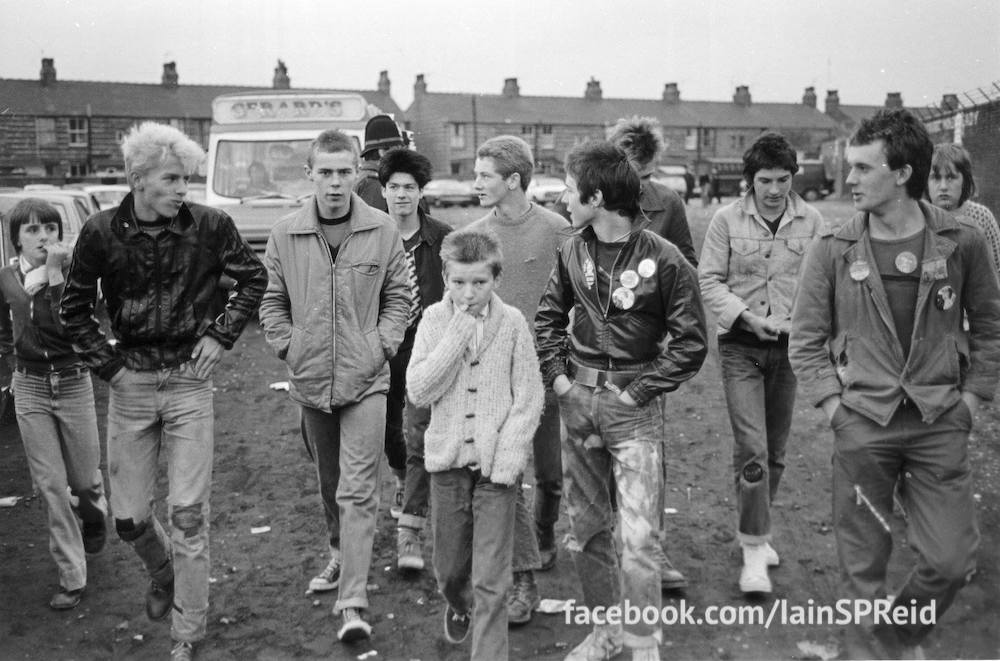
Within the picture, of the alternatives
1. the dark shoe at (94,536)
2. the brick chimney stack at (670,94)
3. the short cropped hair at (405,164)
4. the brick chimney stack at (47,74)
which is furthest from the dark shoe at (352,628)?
the brick chimney stack at (670,94)

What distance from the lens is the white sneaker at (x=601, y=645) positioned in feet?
12.9

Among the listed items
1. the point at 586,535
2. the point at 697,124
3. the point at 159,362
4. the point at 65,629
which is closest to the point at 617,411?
the point at 586,535

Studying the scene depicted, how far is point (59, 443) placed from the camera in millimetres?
4887

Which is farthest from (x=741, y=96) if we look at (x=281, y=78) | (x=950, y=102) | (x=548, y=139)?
(x=950, y=102)

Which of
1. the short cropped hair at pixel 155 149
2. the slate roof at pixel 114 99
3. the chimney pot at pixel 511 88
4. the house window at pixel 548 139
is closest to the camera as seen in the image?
the short cropped hair at pixel 155 149

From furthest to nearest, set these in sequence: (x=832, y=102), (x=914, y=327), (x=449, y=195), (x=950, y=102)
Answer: (x=832, y=102) → (x=449, y=195) → (x=950, y=102) → (x=914, y=327)

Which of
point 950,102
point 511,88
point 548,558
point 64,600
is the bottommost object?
point 64,600

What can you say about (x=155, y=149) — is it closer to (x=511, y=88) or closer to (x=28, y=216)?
(x=28, y=216)

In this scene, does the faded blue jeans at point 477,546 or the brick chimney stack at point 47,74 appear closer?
the faded blue jeans at point 477,546

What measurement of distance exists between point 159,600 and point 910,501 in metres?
3.29

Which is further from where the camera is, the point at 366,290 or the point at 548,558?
the point at 548,558

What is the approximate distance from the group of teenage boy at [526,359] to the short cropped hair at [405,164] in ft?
0.05

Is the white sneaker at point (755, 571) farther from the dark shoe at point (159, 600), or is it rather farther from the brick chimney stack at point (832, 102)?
the brick chimney stack at point (832, 102)

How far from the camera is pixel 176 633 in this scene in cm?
406
